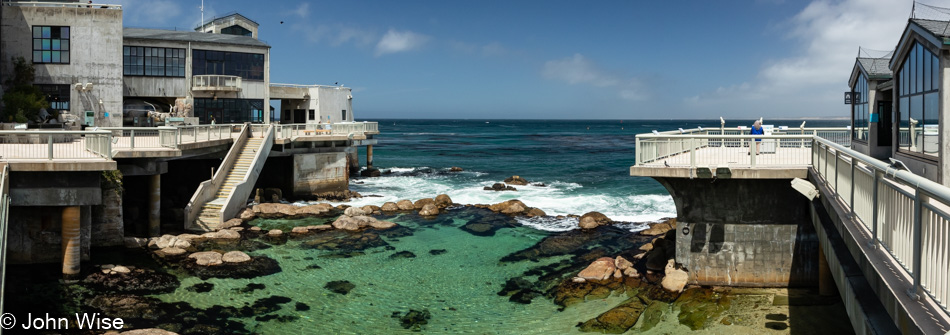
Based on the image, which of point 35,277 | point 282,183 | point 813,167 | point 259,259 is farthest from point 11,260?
point 813,167

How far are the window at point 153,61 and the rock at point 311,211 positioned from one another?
46.9 feet

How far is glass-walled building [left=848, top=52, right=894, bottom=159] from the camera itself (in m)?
Result: 16.4

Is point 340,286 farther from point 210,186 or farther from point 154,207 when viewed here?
point 210,186

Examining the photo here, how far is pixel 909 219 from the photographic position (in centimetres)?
620

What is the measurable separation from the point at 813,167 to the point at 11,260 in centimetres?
2149

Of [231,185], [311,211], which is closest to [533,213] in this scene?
[311,211]

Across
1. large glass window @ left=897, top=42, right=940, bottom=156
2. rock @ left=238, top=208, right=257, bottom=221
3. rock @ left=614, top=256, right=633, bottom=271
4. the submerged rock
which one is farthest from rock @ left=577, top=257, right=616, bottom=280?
rock @ left=238, top=208, right=257, bottom=221

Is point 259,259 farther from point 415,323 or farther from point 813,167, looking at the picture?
point 813,167

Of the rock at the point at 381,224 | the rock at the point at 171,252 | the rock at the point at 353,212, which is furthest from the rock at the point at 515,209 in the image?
the rock at the point at 171,252

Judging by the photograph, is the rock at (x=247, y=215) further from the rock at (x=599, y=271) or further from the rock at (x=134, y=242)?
the rock at (x=599, y=271)

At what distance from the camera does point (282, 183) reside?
36.9m

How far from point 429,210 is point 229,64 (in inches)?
702

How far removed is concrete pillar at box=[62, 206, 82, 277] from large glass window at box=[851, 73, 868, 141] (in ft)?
69.6

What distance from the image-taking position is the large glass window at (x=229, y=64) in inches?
1571
